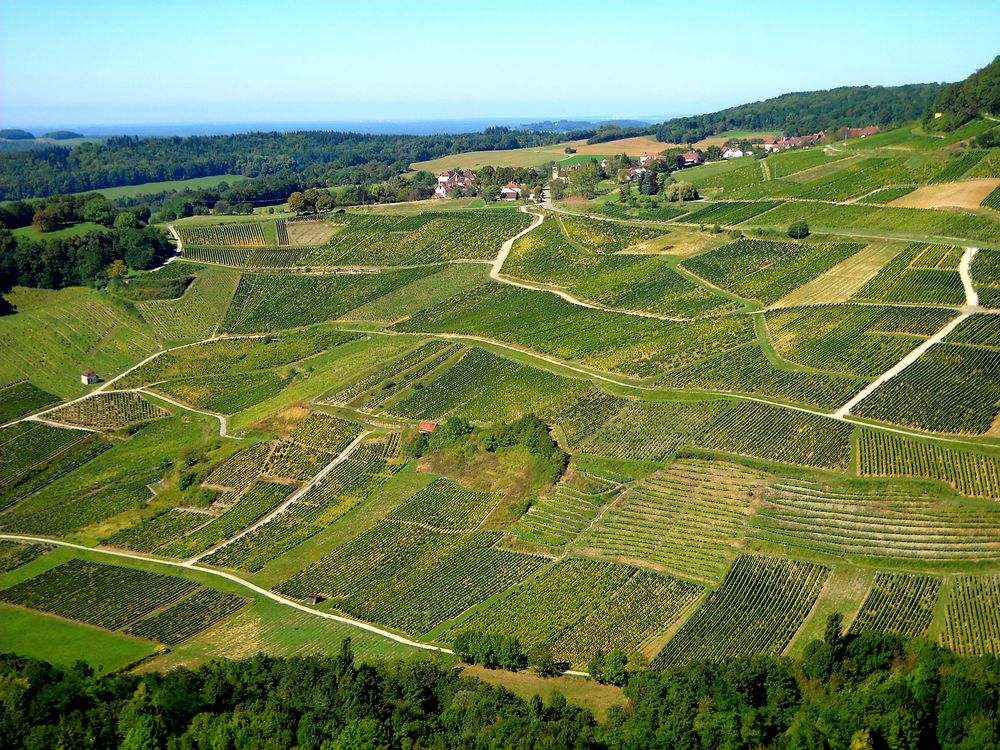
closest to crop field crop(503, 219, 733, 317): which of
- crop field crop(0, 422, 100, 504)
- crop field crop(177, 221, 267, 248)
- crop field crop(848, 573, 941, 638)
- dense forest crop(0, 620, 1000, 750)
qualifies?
crop field crop(177, 221, 267, 248)

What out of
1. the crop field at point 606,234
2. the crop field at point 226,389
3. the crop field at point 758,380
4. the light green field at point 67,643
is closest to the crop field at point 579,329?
the crop field at point 758,380

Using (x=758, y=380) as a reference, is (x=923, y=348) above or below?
above

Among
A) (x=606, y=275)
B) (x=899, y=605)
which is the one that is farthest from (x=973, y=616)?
(x=606, y=275)

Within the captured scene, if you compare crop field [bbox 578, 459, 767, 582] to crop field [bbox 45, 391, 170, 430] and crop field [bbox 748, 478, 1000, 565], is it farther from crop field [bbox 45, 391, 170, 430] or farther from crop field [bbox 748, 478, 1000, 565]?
crop field [bbox 45, 391, 170, 430]

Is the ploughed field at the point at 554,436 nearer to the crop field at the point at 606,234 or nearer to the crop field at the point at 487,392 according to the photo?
the crop field at the point at 487,392

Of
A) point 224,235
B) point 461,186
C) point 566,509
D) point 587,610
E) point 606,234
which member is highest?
point 461,186

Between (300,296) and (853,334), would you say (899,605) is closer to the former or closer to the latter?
(853,334)

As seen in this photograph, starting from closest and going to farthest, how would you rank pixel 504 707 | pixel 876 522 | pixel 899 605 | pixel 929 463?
1. pixel 504 707
2. pixel 899 605
3. pixel 876 522
4. pixel 929 463
